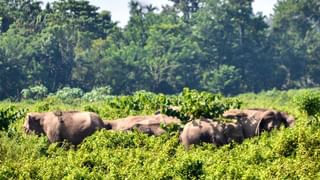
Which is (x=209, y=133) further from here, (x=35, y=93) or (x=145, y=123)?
(x=35, y=93)

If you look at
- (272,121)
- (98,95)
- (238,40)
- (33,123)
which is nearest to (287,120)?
(272,121)

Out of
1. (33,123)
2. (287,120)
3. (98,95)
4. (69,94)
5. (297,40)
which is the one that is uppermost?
(297,40)

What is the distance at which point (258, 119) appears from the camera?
76.5 ft

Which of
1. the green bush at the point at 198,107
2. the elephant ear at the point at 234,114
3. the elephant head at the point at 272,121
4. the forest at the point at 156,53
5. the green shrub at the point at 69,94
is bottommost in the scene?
the elephant head at the point at 272,121

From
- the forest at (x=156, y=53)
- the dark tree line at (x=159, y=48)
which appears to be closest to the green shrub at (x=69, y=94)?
the forest at (x=156, y=53)

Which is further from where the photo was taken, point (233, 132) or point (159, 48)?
point (159, 48)

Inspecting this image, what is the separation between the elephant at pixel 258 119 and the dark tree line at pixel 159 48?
42713mm

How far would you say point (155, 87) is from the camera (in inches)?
2827

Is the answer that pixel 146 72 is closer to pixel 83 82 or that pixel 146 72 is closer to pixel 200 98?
pixel 83 82

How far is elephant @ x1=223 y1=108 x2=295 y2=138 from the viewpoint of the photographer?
2289cm

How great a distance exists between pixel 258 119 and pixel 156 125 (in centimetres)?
330

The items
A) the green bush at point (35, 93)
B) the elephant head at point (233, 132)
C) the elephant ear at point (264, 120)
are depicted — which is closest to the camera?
the elephant head at point (233, 132)

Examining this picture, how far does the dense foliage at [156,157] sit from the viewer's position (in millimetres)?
15719

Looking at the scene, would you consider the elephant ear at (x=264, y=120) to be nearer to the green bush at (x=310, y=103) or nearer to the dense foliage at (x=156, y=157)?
the dense foliage at (x=156, y=157)
